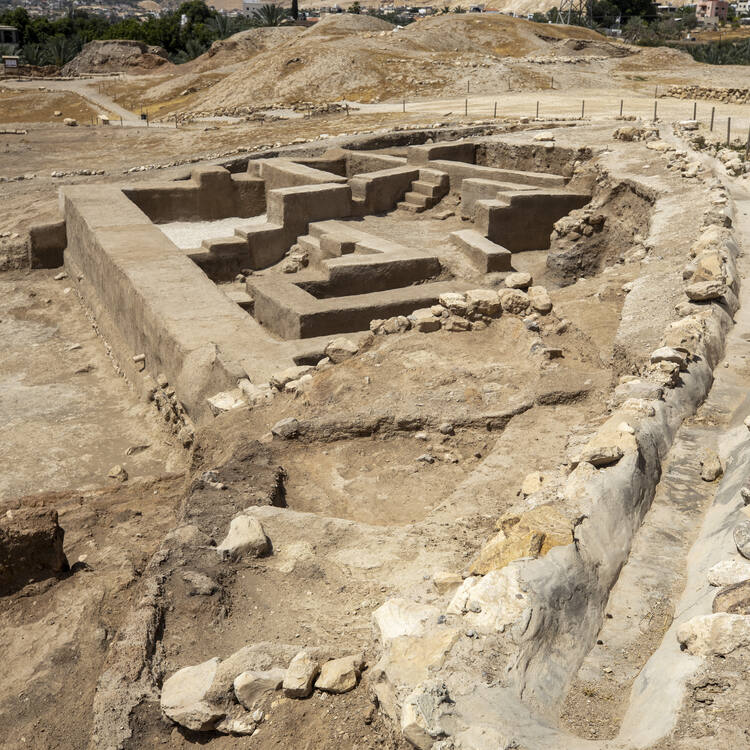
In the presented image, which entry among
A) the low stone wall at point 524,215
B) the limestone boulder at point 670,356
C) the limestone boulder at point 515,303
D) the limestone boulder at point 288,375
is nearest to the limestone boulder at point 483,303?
the limestone boulder at point 515,303

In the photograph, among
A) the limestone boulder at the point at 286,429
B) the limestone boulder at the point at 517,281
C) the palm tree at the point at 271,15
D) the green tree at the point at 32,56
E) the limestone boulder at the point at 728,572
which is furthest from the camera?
the palm tree at the point at 271,15

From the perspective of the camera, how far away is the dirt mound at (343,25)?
34.7 meters

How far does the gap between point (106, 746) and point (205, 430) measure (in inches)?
127

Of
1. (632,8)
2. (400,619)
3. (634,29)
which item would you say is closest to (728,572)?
(400,619)

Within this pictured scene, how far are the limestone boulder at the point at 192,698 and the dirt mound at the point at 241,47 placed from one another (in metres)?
35.2

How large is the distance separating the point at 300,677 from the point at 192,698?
46 centimetres

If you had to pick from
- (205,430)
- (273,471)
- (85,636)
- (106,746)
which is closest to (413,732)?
(106,746)

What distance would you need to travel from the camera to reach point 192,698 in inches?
122

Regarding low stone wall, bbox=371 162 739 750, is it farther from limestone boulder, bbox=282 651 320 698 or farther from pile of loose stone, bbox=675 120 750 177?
pile of loose stone, bbox=675 120 750 177

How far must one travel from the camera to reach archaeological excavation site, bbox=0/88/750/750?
2.71 m

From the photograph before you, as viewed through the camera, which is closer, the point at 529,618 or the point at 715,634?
the point at 715,634

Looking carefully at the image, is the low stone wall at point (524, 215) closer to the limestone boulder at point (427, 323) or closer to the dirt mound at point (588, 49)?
the limestone boulder at point (427, 323)

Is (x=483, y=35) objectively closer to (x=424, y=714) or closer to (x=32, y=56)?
(x=32, y=56)

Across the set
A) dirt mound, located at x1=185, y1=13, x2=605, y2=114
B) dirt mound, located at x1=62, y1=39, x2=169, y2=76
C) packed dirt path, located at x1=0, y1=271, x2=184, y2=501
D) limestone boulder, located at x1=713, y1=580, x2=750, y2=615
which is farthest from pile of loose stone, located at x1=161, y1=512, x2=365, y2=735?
dirt mound, located at x1=62, y1=39, x2=169, y2=76
